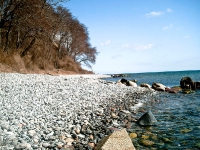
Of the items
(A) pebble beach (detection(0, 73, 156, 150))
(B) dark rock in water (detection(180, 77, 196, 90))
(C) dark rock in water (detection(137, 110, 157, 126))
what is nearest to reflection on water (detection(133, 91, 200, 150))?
(C) dark rock in water (detection(137, 110, 157, 126))

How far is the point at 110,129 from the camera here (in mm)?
5141

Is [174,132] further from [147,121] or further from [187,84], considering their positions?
[187,84]

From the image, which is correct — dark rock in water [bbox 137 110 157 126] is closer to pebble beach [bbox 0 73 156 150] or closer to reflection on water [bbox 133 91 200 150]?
reflection on water [bbox 133 91 200 150]

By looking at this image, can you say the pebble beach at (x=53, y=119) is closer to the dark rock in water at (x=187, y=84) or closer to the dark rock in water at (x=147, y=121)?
the dark rock in water at (x=147, y=121)

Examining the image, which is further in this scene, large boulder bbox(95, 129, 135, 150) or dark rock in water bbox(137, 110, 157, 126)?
dark rock in water bbox(137, 110, 157, 126)

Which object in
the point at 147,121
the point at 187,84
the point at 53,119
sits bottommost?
the point at 147,121

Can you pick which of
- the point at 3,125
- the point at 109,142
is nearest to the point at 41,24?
the point at 3,125

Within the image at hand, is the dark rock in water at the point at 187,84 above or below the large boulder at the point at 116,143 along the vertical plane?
above

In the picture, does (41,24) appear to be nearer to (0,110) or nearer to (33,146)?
(0,110)

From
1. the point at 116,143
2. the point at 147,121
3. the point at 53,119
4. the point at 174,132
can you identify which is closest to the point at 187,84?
the point at 147,121

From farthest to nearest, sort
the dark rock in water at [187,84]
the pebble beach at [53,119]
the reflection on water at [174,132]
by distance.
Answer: the dark rock in water at [187,84] < the reflection on water at [174,132] < the pebble beach at [53,119]

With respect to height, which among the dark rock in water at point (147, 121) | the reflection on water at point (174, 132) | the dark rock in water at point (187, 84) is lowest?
the reflection on water at point (174, 132)

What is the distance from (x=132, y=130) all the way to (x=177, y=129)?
4.21ft

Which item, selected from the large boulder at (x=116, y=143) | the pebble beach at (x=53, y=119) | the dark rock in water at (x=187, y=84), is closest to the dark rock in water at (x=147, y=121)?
the pebble beach at (x=53, y=119)
